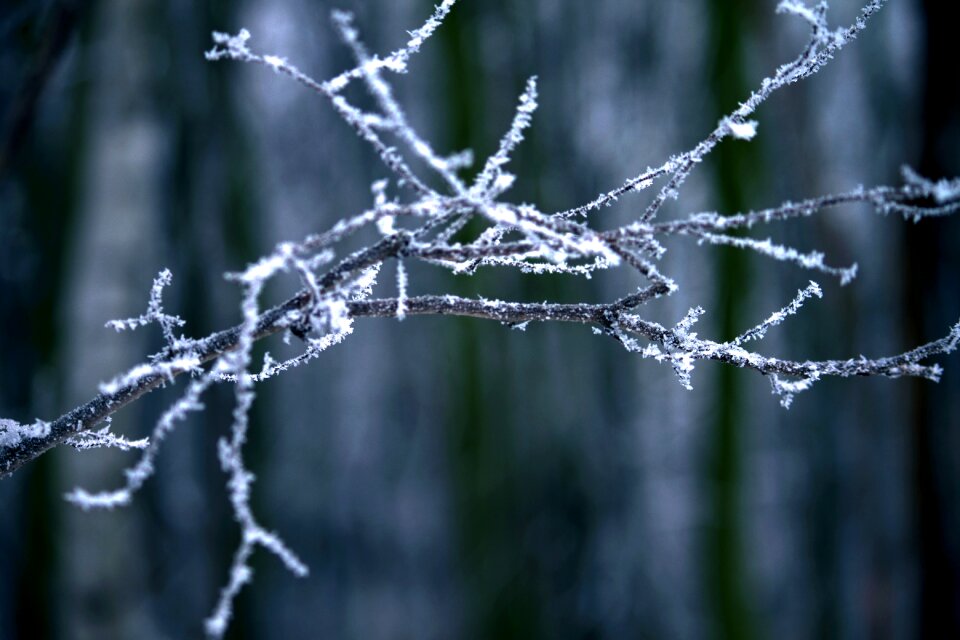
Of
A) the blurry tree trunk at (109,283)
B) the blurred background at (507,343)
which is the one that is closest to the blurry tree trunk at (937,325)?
the blurred background at (507,343)

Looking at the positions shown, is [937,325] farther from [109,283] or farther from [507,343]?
[109,283]

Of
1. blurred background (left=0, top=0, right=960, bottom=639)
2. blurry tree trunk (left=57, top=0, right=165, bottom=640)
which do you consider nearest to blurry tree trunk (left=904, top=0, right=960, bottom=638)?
blurred background (left=0, top=0, right=960, bottom=639)

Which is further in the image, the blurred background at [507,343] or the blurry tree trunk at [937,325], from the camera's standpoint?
the blurry tree trunk at [937,325]

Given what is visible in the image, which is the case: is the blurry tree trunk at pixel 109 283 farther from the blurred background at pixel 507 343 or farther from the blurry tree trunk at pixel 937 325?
the blurry tree trunk at pixel 937 325

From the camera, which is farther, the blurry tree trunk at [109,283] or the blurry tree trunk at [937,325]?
the blurry tree trunk at [937,325]

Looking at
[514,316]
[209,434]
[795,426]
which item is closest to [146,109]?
[209,434]

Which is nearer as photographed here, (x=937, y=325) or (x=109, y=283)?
(x=109, y=283)

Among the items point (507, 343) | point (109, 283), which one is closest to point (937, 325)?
point (507, 343)

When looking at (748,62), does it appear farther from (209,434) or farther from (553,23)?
(209,434)
